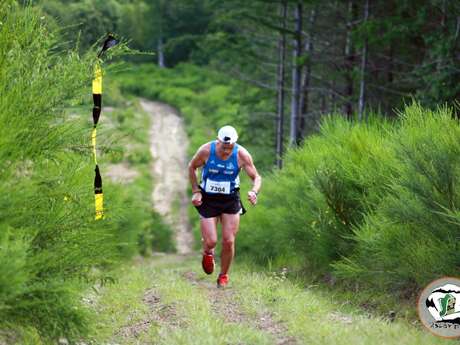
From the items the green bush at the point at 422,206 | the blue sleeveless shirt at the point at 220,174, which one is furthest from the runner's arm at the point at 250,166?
the green bush at the point at 422,206

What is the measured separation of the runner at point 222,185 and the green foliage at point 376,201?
1224 millimetres

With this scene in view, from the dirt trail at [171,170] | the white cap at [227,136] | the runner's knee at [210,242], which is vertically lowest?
the dirt trail at [171,170]

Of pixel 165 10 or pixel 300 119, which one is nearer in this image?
Result: pixel 300 119

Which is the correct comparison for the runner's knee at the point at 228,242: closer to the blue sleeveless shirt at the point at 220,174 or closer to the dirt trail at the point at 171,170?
the blue sleeveless shirt at the point at 220,174

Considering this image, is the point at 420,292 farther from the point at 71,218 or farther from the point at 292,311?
the point at 71,218

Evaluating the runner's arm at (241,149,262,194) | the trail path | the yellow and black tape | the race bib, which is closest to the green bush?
the trail path

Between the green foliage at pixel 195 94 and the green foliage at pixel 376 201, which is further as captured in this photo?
the green foliage at pixel 195 94

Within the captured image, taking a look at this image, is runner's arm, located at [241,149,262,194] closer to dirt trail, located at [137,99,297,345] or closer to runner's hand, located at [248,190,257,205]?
runner's hand, located at [248,190,257,205]

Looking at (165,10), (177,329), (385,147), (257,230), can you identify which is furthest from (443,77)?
(165,10)

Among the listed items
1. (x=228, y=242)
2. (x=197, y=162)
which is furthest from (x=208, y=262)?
(x=197, y=162)

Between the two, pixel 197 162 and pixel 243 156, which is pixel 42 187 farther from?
pixel 243 156

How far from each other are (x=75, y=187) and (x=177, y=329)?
1599 millimetres

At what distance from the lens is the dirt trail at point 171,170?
127 ft

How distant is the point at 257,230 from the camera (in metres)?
16.0
